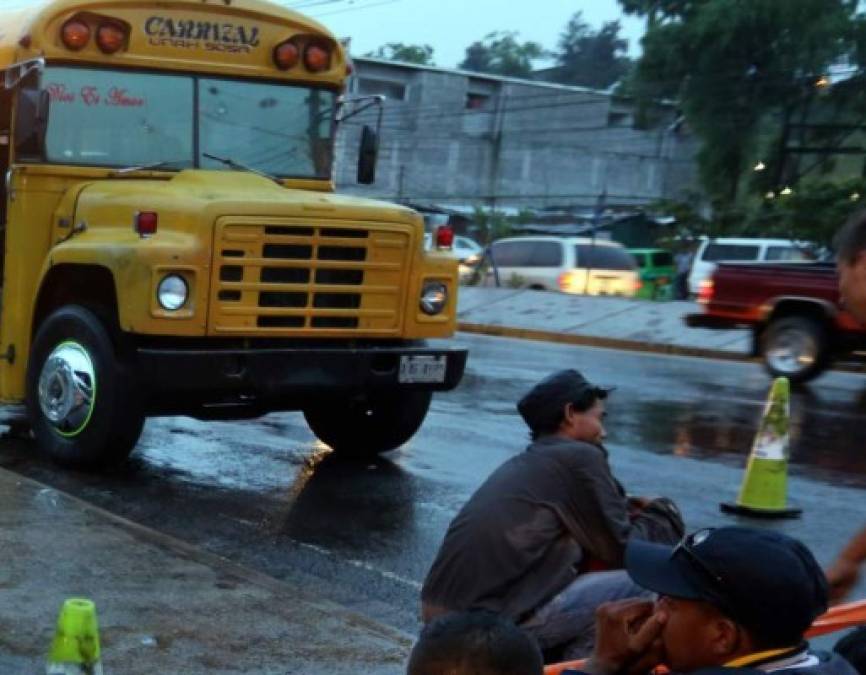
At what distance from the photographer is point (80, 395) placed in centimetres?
835

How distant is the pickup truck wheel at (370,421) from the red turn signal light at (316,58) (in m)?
2.32

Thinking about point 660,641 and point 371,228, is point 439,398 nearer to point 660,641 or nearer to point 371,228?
point 371,228

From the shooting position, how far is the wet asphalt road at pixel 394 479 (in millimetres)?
6902

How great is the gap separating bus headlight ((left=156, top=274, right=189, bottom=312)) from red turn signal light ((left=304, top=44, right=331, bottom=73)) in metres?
2.32

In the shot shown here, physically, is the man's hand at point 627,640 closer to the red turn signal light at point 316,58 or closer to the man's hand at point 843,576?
the man's hand at point 843,576

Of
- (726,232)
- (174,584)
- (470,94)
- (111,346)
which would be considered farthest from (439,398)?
(470,94)

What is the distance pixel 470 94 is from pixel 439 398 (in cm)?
4748

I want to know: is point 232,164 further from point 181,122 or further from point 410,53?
point 410,53

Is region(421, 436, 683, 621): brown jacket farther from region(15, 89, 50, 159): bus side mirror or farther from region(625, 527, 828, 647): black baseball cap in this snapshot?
region(15, 89, 50, 159): bus side mirror

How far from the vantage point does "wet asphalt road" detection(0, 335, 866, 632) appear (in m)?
6.90

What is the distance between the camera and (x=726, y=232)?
37.5 meters

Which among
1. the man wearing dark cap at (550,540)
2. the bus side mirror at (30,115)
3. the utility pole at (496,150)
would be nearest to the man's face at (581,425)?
the man wearing dark cap at (550,540)

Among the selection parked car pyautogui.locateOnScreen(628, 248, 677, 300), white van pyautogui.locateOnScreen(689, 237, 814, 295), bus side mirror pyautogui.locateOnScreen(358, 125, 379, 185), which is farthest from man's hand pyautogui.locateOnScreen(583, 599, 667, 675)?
parked car pyautogui.locateOnScreen(628, 248, 677, 300)

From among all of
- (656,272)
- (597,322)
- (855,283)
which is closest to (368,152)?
(855,283)
